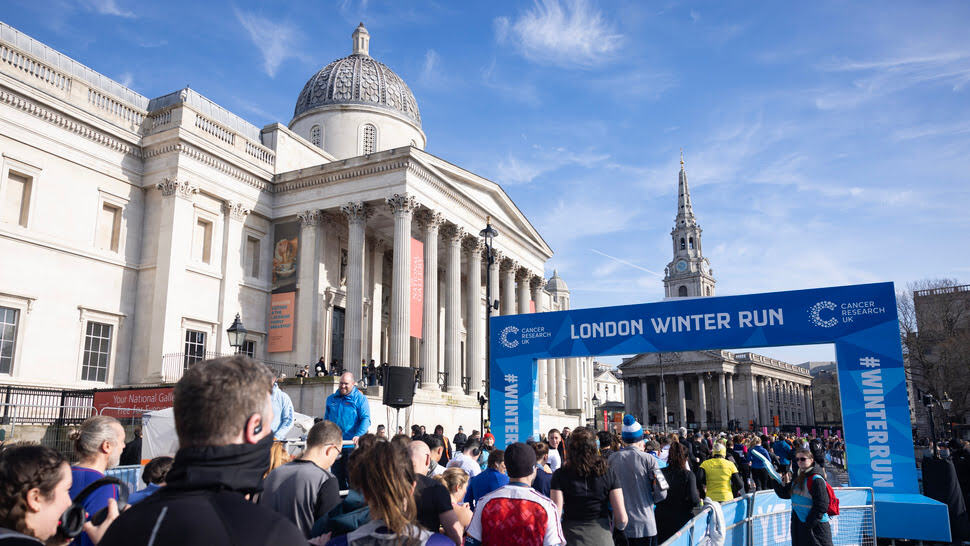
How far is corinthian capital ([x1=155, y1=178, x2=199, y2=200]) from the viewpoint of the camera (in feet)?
85.7

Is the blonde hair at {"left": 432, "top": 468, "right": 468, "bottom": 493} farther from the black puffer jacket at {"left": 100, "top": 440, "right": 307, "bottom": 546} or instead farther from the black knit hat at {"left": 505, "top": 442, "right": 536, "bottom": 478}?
the black puffer jacket at {"left": 100, "top": 440, "right": 307, "bottom": 546}

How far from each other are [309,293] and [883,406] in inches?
877

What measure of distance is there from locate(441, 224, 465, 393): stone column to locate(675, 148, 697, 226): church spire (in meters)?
102

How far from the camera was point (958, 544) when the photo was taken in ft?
39.3

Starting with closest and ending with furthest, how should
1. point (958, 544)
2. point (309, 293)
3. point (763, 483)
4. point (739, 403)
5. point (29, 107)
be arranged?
point (958, 544), point (763, 483), point (29, 107), point (309, 293), point (739, 403)

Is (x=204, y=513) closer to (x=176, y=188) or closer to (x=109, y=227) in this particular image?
(x=176, y=188)

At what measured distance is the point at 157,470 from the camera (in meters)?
4.70

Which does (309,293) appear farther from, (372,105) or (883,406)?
(883,406)

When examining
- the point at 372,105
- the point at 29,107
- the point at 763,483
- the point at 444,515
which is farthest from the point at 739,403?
the point at 444,515

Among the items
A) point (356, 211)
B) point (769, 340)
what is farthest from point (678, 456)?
point (356, 211)

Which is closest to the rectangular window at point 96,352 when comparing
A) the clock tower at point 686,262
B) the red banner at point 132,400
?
the red banner at point 132,400

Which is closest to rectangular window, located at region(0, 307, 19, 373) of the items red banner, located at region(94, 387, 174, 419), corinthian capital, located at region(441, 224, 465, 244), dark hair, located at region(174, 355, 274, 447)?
red banner, located at region(94, 387, 174, 419)

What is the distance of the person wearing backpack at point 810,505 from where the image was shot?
7449 millimetres

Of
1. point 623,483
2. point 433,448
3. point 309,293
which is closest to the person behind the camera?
point 623,483
